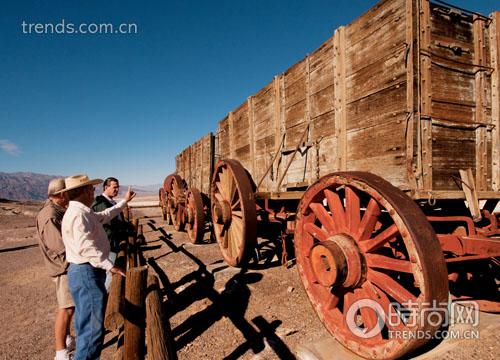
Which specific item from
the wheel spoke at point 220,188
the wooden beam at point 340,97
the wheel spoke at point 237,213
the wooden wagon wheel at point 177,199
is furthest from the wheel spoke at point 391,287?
the wooden wagon wheel at point 177,199

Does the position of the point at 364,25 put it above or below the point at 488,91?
above

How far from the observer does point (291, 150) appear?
139 inches

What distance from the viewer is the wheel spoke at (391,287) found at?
5.96ft

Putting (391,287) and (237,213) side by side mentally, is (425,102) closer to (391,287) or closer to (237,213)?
(391,287)

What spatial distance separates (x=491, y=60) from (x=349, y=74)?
3.94 ft

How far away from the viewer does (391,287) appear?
6.41 feet

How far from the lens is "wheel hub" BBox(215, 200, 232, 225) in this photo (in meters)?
4.62

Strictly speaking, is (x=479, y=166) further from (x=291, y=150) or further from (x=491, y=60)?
(x=291, y=150)

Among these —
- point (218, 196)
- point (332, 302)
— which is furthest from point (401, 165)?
point (218, 196)

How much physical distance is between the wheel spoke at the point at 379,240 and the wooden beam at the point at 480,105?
1120mm

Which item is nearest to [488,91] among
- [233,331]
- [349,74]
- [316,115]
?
[349,74]

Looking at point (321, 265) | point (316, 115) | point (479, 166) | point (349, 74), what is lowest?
point (321, 265)

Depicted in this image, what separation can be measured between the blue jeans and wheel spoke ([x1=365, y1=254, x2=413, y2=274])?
2207mm

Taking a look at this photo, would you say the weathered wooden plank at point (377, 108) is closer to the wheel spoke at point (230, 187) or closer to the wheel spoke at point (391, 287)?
the wheel spoke at point (391, 287)
